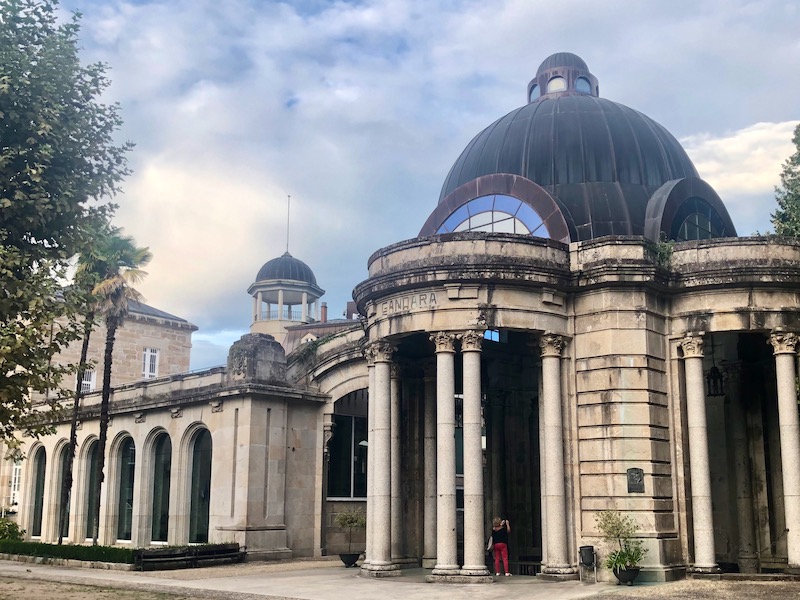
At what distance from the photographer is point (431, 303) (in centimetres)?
2256

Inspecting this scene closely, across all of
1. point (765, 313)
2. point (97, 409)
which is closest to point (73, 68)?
point (765, 313)

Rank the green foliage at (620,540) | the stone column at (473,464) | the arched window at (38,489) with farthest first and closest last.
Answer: the arched window at (38,489) → the stone column at (473,464) → the green foliage at (620,540)

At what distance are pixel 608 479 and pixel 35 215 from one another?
45.8ft

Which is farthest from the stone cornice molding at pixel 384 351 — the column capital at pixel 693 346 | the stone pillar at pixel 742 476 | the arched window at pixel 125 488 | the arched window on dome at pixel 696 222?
the arched window at pixel 125 488

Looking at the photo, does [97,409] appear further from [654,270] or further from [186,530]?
[654,270]

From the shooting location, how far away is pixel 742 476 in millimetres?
25891

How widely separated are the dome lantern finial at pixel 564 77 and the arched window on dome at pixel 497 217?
6436mm

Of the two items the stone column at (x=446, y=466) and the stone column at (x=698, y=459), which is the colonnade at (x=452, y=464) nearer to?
the stone column at (x=446, y=466)

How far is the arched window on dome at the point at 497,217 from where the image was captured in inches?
1024

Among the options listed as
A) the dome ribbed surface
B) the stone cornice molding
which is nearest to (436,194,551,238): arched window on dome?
the dome ribbed surface

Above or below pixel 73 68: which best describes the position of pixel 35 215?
below


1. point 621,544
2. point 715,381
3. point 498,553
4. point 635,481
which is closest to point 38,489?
point 498,553

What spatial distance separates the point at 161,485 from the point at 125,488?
277 cm

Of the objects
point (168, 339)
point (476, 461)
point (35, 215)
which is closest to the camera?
point (35, 215)
